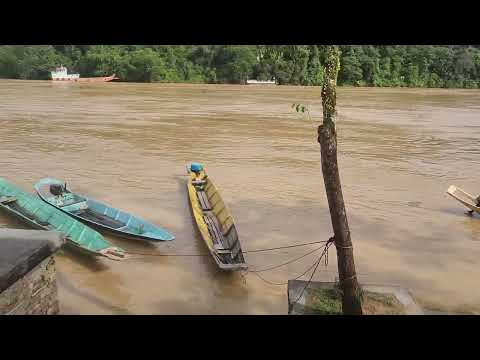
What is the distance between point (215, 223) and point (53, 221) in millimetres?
3153

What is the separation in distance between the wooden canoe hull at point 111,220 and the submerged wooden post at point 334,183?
3.98 meters

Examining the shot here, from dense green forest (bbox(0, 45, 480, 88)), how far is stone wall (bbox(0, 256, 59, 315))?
43.0 metres

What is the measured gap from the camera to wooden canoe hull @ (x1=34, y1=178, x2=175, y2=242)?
7445 millimetres

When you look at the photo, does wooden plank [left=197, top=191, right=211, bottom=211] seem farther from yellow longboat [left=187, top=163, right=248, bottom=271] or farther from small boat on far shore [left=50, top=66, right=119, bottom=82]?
small boat on far shore [left=50, top=66, right=119, bottom=82]

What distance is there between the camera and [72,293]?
242 inches

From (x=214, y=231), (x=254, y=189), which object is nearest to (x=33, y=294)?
(x=214, y=231)

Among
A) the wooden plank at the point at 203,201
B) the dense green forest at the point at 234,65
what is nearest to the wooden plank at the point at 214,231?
the wooden plank at the point at 203,201

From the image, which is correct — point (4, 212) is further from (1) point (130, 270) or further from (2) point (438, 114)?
(2) point (438, 114)

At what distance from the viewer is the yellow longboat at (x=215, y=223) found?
6676 millimetres

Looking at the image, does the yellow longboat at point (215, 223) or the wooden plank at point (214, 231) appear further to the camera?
the wooden plank at point (214, 231)

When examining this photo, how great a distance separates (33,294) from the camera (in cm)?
378

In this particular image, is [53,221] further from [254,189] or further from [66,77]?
[66,77]

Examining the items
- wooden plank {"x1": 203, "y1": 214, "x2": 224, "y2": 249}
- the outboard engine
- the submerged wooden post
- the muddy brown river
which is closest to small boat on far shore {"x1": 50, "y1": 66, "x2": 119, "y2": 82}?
the muddy brown river

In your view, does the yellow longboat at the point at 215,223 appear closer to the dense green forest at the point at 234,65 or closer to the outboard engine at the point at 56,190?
the outboard engine at the point at 56,190
